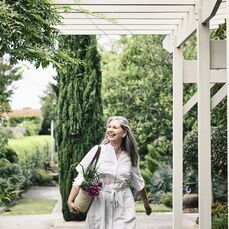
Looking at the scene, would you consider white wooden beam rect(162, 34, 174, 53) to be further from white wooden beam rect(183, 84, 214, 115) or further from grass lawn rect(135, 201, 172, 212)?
grass lawn rect(135, 201, 172, 212)

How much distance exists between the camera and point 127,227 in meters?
4.90

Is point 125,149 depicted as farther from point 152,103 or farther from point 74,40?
point 152,103

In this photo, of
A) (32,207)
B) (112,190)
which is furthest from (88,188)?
(32,207)

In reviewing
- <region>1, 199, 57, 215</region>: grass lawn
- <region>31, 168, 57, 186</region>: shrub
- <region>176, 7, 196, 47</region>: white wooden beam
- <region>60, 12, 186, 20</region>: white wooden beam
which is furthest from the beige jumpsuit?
<region>31, 168, 57, 186</region>: shrub

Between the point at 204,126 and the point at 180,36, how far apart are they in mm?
2541

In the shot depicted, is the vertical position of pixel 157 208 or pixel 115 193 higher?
pixel 115 193

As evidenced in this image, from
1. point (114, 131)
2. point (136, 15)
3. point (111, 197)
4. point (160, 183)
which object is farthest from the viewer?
point (160, 183)

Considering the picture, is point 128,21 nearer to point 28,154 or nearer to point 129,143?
point 129,143

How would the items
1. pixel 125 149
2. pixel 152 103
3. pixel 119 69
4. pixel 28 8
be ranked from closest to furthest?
1. pixel 28 8
2. pixel 125 149
3. pixel 152 103
4. pixel 119 69

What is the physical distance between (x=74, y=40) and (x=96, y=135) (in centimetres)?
207

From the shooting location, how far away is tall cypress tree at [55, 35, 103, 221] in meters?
11.5

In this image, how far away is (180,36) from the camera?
7.47 metres

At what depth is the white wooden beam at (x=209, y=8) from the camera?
485 centimetres

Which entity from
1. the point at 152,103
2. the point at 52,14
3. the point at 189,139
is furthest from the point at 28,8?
the point at 152,103
